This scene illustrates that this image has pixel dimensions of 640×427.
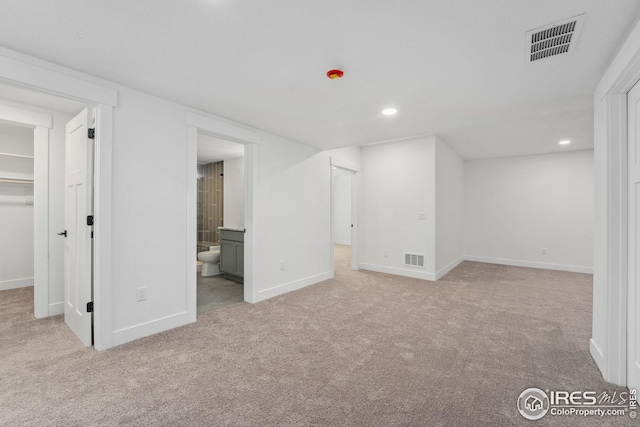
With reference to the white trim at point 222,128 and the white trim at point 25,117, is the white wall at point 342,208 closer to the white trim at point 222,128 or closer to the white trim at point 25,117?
the white trim at point 222,128

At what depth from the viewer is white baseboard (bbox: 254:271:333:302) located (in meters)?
3.78

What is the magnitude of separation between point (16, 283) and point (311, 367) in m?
4.61

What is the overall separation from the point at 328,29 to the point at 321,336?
7.89ft

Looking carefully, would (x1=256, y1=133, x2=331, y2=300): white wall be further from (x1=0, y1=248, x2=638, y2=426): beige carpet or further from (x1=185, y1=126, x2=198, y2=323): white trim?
(x1=185, y1=126, x2=198, y2=323): white trim

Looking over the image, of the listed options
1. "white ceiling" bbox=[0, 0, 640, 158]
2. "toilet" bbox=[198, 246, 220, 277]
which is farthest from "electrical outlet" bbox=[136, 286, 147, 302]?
"toilet" bbox=[198, 246, 220, 277]

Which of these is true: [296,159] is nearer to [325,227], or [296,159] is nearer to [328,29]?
[325,227]

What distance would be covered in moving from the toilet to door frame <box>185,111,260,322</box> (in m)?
1.59

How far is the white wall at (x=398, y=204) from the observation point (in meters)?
4.80

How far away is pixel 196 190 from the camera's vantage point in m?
3.12

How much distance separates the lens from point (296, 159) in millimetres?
4332

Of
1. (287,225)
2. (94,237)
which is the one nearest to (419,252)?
(287,225)

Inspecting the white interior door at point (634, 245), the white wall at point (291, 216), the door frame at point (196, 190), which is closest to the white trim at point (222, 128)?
the door frame at point (196, 190)

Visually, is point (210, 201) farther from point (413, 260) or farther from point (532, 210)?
point (532, 210)

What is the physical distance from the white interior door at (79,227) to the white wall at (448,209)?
14.8 ft
